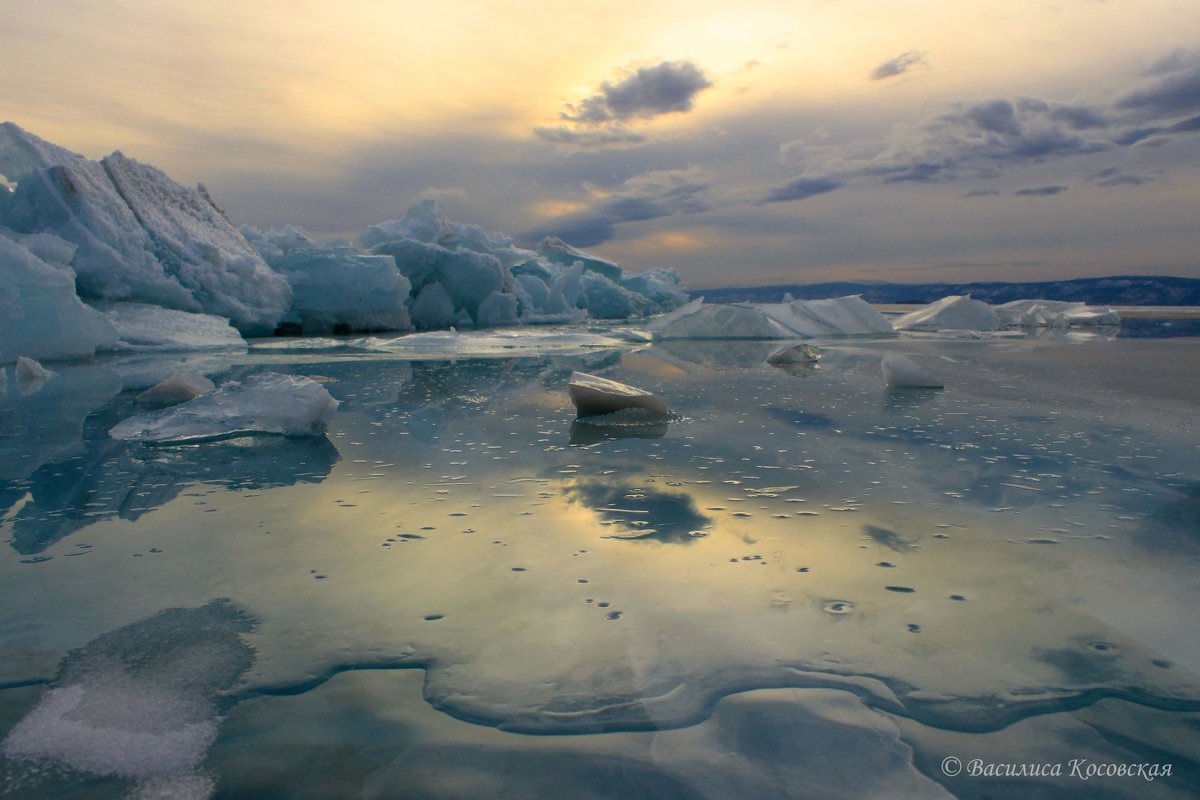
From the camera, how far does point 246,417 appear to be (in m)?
3.64

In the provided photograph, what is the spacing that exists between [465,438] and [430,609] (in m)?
1.99

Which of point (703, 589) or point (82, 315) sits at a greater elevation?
point (82, 315)

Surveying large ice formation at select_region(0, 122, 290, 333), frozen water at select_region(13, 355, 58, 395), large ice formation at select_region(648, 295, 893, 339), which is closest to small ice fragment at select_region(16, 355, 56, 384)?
frozen water at select_region(13, 355, 58, 395)

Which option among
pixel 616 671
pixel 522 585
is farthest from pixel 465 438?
pixel 616 671

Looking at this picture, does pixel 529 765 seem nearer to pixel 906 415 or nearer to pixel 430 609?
pixel 430 609

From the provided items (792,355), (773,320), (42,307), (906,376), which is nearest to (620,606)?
(906,376)

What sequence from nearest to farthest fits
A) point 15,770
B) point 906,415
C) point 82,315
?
point 15,770, point 906,415, point 82,315

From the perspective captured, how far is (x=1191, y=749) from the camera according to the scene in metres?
1.10

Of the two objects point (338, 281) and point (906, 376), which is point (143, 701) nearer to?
point (906, 376)

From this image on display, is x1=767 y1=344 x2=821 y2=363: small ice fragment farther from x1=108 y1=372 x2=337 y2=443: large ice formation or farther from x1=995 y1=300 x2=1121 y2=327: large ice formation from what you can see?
x1=995 y1=300 x2=1121 y2=327: large ice formation

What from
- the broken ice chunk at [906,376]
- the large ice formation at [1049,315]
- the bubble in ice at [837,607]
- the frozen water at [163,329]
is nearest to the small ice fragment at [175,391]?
the bubble in ice at [837,607]

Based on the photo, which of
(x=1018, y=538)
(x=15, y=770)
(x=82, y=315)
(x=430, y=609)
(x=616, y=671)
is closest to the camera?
(x=15, y=770)

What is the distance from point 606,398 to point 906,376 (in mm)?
2661

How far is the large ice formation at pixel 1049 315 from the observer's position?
18.9 m
